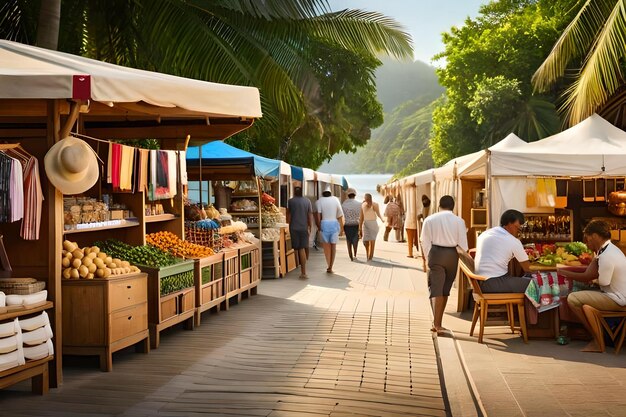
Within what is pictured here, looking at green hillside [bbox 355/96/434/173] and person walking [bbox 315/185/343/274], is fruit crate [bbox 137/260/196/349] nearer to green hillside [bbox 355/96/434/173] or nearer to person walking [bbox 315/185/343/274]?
person walking [bbox 315/185/343/274]

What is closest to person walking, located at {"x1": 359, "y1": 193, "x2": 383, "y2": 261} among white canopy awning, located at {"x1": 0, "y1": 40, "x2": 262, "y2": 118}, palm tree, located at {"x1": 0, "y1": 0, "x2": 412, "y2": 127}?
palm tree, located at {"x1": 0, "y1": 0, "x2": 412, "y2": 127}

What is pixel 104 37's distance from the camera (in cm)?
1493

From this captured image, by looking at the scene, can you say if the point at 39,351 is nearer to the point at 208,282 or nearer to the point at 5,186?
the point at 5,186

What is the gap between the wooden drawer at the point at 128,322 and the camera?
24.4 ft

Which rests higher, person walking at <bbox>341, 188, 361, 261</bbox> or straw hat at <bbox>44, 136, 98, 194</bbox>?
straw hat at <bbox>44, 136, 98, 194</bbox>

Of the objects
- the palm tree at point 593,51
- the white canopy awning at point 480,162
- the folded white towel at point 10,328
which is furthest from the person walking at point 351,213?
the folded white towel at point 10,328

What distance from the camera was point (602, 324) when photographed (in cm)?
858

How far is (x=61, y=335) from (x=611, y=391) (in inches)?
191

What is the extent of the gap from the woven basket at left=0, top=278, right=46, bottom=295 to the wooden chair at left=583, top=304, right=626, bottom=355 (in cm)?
568

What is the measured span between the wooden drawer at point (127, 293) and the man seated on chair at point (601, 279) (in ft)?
15.3

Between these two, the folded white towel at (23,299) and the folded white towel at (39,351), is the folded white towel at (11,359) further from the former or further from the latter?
the folded white towel at (23,299)

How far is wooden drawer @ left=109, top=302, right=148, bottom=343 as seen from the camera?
24.4 ft

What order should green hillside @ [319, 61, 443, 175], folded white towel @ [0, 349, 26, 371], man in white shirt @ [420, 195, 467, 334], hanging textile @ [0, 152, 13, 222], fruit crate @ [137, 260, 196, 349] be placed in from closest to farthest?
1. folded white towel @ [0, 349, 26, 371]
2. hanging textile @ [0, 152, 13, 222]
3. fruit crate @ [137, 260, 196, 349]
4. man in white shirt @ [420, 195, 467, 334]
5. green hillside @ [319, 61, 443, 175]

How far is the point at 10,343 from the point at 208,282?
4658 mm
